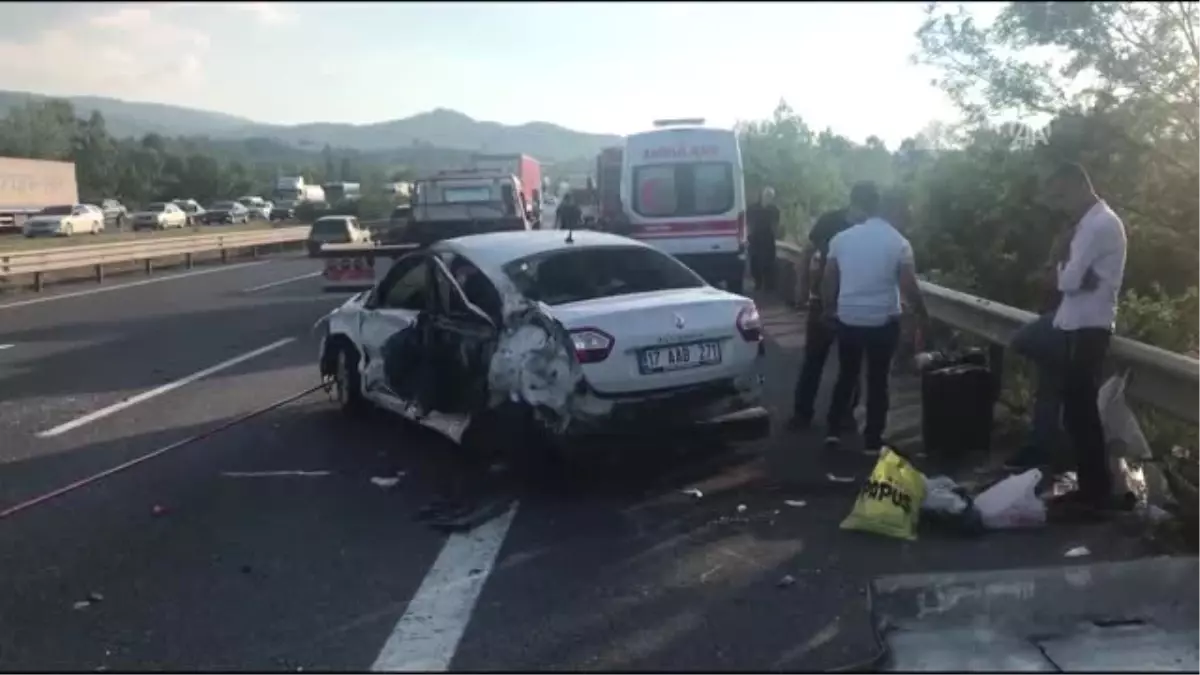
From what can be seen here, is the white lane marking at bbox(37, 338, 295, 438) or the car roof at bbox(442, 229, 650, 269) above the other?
the car roof at bbox(442, 229, 650, 269)

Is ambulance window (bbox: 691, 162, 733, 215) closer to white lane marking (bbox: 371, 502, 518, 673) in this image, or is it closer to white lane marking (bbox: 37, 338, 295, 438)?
white lane marking (bbox: 37, 338, 295, 438)

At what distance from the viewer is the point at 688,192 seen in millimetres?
20047

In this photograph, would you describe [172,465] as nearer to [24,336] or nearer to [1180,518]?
[1180,518]

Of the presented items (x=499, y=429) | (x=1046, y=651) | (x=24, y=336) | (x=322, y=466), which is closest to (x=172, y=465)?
(x=322, y=466)

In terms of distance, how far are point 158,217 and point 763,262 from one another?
37181mm

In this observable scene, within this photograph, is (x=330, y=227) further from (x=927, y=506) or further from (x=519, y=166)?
(x=927, y=506)

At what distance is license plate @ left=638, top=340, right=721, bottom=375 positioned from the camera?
777 centimetres

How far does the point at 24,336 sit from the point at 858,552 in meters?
14.5

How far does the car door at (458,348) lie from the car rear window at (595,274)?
0.33 m

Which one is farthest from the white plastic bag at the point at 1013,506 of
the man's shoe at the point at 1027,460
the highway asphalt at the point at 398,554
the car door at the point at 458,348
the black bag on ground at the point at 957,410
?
the car door at the point at 458,348

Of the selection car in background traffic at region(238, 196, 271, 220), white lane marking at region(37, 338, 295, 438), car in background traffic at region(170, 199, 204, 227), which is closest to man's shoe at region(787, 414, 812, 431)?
white lane marking at region(37, 338, 295, 438)

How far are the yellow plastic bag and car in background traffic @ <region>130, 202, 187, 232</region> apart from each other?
46.5 metres

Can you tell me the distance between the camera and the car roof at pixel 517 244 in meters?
8.66

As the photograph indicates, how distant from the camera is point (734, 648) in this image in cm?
491
